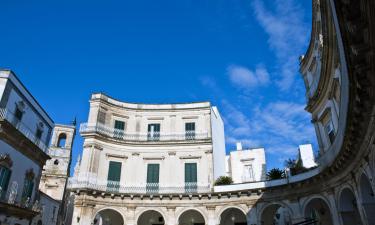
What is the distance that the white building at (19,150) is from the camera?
59.6ft

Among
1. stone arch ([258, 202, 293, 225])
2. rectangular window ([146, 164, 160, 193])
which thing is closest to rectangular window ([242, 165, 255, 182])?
stone arch ([258, 202, 293, 225])

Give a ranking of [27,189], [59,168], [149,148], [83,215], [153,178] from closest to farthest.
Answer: [27,189] < [83,215] < [153,178] < [149,148] < [59,168]

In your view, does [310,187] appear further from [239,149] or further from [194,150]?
[239,149]

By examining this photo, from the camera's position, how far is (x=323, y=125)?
20719 mm

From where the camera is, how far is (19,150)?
19969mm

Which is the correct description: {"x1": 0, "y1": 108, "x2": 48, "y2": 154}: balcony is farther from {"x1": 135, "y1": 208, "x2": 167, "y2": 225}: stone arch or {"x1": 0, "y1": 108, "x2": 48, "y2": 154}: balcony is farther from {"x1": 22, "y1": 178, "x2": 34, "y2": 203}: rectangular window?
{"x1": 135, "y1": 208, "x2": 167, "y2": 225}: stone arch

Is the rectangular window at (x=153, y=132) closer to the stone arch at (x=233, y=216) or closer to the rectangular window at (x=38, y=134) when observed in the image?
the stone arch at (x=233, y=216)

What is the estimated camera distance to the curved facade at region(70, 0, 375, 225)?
9448 mm

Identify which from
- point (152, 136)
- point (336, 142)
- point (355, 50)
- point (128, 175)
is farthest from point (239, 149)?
point (355, 50)

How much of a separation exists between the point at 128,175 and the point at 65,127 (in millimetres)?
19634

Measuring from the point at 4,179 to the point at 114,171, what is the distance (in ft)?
32.2

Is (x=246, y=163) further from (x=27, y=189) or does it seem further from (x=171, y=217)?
(x=27, y=189)

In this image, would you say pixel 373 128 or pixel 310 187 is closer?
pixel 373 128


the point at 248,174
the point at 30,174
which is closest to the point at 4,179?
the point at 30,174
